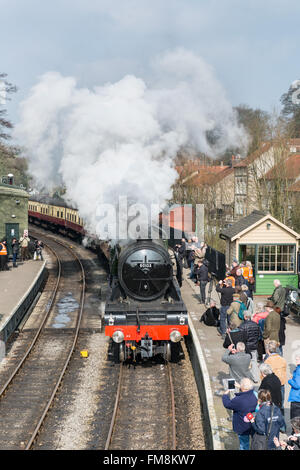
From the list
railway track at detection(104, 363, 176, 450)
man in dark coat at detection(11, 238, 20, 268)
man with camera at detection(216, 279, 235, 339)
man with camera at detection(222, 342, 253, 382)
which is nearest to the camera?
man with camera at detection(222, 342, 253, 382)

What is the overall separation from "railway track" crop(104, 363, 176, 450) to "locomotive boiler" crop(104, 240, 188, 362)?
0.43 metres

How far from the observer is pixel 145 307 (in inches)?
447

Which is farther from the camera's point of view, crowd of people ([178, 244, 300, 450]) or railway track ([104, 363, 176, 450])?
railway track ([104, 363, 176, 450])

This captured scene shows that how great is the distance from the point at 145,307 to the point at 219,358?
1.91 m

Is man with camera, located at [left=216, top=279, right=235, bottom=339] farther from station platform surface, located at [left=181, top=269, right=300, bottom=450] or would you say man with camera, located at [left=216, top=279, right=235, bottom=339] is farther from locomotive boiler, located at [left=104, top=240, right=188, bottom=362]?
Answer: locomotive boiler, located at [left=104, top=240, right=188, bottom=362]

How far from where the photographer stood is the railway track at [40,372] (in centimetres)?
851

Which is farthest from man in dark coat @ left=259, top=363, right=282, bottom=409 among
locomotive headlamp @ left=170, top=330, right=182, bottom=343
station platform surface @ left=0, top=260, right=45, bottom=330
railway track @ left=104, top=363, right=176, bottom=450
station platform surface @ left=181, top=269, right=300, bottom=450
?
station platform surface @ left=0, top=260, right=45, bottom=330

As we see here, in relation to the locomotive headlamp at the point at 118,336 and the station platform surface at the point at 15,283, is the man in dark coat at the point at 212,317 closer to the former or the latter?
the locomotive headlamp at the point at 118,336

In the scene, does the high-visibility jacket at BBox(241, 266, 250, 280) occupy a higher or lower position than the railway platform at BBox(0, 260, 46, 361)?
higher

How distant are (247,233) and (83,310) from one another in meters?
5.68

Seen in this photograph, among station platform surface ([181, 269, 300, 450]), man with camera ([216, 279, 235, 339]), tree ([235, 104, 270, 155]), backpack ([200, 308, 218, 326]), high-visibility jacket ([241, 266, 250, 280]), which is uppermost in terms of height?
tree ([235, 104, 270, 155])

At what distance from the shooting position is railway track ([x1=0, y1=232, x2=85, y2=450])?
8508 mm

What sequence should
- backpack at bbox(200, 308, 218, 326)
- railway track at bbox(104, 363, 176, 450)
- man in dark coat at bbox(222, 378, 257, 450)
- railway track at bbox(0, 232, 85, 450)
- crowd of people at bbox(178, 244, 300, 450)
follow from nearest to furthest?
crowd of people at bbox(178, 244, 300, 450), man in dark coat at bbox(222, 378, 257, 450), railway track at bbox(104, 363, 176, 450), railway track at bbox(0, 232, 85, 450), backpack at bbox(200, 308, 218, 326)
